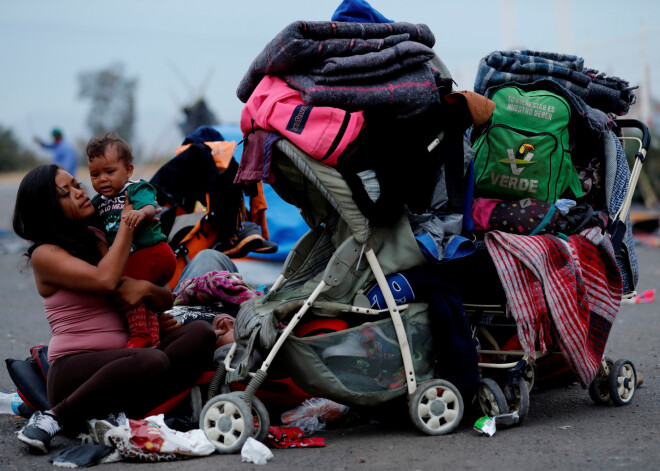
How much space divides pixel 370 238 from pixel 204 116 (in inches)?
302

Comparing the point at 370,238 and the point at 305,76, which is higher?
the point at 305,76

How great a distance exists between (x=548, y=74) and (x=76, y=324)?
8.60 ft

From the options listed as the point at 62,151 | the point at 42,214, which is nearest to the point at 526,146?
the point at 42,214

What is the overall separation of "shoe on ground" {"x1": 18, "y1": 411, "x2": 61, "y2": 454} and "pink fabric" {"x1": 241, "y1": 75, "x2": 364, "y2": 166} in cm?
159

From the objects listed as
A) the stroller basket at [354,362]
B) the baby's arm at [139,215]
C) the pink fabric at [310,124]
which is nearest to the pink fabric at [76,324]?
the baby's arm at [139,215]

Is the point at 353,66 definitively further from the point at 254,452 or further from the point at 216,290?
the point at 254,452

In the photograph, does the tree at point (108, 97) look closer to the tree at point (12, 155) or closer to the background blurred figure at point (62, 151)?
the tree at point (12, 155)

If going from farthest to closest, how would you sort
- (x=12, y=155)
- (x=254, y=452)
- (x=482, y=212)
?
(x=12, y=155) < (x=482, y=212) < (x=254, y=452)

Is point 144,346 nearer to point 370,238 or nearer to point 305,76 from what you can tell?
point 370,238

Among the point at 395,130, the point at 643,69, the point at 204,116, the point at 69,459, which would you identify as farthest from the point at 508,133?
the point at 643,69

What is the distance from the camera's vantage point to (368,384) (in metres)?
3.45

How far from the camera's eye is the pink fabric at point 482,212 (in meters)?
3.85

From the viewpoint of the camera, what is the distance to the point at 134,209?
11.8 feet

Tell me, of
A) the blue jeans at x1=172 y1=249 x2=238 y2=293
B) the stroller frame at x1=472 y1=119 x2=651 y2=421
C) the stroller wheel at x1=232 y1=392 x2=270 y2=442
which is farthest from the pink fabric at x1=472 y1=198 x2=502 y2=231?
the blue jeans at x1=172 y1=249 x2=238 y2=293
